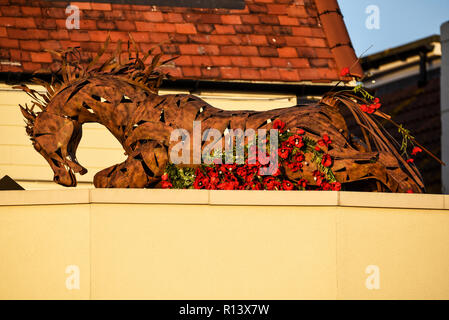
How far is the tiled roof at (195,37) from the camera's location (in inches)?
457

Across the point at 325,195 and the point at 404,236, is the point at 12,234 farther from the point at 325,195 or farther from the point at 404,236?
the point at 404,236

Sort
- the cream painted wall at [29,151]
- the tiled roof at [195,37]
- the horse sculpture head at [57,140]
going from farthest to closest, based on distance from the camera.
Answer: the tiled roof at [195,37] < the cream painted wall at [29,151] < the horse sculpture head at [57,140]

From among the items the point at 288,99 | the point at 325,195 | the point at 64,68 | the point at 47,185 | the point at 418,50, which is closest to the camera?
the point at 325,195

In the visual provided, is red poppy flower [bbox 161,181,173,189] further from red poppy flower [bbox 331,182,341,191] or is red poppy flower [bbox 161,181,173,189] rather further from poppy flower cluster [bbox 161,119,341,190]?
red poppy flower [bbox 331,182,341,191]

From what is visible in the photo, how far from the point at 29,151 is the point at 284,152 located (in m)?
5.54

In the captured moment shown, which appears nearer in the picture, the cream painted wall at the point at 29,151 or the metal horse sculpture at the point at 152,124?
the metal horse sculpture at the point at 152,124

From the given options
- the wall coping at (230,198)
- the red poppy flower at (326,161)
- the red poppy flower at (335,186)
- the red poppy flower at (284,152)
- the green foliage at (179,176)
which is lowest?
the wall coping at (230,198)

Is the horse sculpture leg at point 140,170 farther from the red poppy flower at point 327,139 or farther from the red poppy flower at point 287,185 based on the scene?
the red poppy flower at point 327,139

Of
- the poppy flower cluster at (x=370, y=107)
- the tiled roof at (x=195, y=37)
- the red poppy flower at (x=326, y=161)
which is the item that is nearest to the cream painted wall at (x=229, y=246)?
the red poppy flower at (x=326, y=161)

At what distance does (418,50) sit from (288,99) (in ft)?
32.7

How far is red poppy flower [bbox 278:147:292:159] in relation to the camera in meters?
6.97

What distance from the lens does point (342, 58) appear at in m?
12.3

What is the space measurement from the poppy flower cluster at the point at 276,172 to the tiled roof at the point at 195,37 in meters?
4.69

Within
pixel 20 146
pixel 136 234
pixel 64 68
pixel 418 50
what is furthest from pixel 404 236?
pixel 418 50
